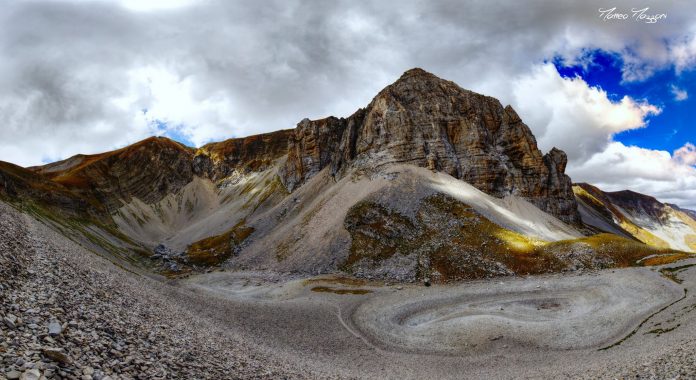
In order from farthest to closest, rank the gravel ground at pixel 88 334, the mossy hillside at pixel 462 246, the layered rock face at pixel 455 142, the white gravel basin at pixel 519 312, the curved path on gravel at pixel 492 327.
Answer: the layered rock face at pixel 455 142
the mossy hillside at pixel 462 246
the white gravel basin at pixel 519 312
the curved path on gravel at pixel 492 327
the gravel ground at pixel 88 334

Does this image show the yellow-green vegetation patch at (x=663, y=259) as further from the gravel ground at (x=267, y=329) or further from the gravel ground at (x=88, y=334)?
the gravel ground at (x=88, y=334)

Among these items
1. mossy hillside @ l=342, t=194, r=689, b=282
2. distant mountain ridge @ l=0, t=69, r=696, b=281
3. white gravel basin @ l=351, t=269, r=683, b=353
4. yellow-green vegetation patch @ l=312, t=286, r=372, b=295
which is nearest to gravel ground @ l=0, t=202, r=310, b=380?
white gravel basin @ l=351, t=269, r=683, b=353

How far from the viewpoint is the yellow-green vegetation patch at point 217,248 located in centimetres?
10094

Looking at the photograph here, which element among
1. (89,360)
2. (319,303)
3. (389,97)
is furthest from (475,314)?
(389,97)

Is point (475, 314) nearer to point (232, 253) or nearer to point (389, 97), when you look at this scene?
point (232, 253)

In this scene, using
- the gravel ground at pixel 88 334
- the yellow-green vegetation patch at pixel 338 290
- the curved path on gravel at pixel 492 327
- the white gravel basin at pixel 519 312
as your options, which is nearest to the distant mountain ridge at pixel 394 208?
the yellow-green vegetation patch at pixel 338 290

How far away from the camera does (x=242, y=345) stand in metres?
27.2

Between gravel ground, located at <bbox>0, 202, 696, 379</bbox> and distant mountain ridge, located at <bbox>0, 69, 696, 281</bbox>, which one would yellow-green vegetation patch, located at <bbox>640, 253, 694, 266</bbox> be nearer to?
distant mountain ridge, located at <bbox>0, 69, 696, 281</bbox>

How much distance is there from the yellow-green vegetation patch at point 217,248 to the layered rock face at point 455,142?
36275 mm

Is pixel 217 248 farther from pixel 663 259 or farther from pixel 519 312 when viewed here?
pixel 663 259

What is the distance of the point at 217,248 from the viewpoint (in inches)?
4336

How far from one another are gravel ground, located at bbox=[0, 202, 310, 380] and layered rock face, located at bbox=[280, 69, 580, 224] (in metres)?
90.0

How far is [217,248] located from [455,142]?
→ 259 ft

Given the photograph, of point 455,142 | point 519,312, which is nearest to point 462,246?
point 519,312
